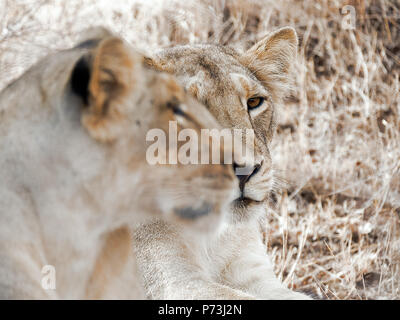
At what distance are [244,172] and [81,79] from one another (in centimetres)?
95

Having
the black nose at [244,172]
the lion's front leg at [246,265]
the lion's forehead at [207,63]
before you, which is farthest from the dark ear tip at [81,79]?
the lion's front leg at [246,265]

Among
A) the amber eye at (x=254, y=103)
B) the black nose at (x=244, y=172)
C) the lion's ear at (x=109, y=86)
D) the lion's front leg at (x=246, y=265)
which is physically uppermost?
the lion's ear at (x=109, y=86)

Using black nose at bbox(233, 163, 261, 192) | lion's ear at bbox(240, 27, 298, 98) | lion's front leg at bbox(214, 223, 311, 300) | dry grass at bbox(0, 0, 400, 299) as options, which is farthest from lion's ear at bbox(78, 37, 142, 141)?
dry grass at bbox(0, 0, 400, 299)

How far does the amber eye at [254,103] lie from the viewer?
11.3 ft

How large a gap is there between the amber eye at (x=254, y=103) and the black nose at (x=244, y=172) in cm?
53

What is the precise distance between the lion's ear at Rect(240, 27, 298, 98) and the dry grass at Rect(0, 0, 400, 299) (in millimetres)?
1034

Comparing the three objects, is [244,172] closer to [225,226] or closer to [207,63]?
[225,226]

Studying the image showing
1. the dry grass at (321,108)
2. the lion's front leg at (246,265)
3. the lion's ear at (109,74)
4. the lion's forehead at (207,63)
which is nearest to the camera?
the lion's ear at (109,74)

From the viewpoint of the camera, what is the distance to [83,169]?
7.06ft

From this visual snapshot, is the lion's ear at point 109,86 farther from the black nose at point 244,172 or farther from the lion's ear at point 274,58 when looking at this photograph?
the lion's ear at point 274,58

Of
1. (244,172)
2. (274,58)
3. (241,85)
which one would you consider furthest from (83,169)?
(274,58)

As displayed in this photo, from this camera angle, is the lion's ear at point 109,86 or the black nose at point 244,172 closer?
the lion's ear at point 109,86

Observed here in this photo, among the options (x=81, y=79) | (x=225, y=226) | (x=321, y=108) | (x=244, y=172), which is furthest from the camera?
(x=321, y=108)

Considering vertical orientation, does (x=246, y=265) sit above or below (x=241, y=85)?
below
